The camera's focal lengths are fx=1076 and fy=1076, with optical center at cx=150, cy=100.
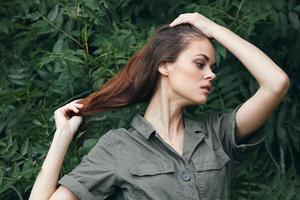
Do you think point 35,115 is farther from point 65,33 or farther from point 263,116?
point 263,116

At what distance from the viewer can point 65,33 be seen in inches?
176

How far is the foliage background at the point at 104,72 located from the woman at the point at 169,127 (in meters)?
0.33

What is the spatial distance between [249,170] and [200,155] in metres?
0.74

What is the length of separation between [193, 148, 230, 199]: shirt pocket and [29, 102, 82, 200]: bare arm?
45cm

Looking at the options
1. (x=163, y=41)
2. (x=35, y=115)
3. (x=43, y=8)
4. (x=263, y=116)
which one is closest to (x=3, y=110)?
(x=35, y=115)

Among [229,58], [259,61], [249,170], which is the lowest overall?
[249,170]

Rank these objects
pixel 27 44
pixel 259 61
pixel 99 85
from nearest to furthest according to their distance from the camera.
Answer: pixel 259 61
pixel 99 85
pixel 27 44

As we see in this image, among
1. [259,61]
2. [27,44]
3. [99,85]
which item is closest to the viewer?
[259,61]

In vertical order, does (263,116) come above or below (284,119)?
above

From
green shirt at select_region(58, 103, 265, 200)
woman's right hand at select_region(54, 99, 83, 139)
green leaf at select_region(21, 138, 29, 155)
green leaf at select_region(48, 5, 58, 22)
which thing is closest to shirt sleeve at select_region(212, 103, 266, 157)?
green shirt at select_region(58, 103, 265, 200)

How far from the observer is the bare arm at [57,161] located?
3812mm

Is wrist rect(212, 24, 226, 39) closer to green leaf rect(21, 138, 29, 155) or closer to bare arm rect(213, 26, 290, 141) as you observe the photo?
bare arm rect(213, 26, 290, 141)

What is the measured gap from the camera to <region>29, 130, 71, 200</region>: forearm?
3826 millimetres

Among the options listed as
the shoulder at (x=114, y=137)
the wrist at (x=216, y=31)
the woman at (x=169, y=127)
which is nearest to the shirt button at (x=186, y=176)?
the woman at (x=169, y=127)
